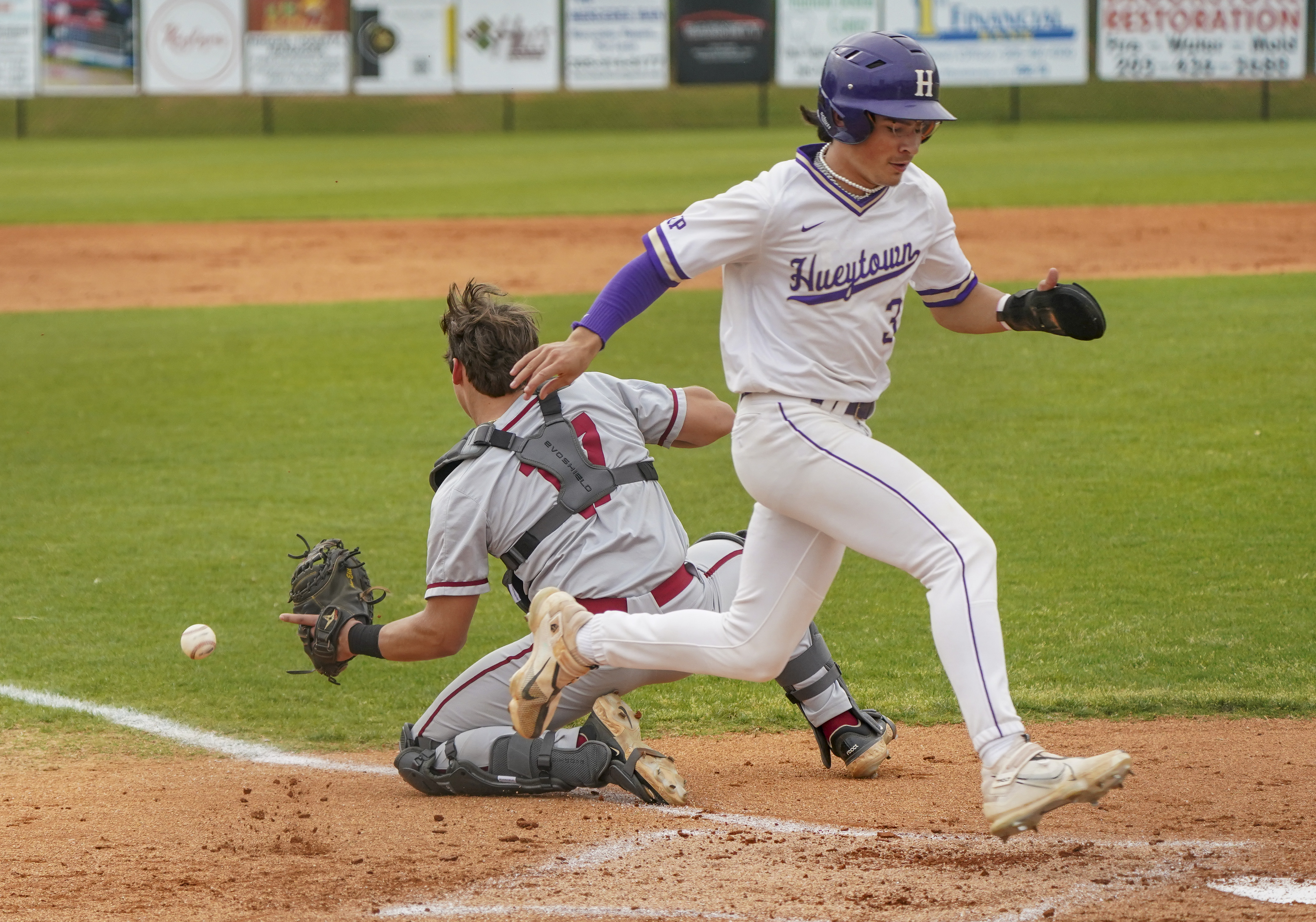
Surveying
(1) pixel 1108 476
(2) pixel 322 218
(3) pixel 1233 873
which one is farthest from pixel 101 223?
(3) pixel 1233 873

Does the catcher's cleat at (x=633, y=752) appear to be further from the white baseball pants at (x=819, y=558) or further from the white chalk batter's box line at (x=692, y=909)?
the white baseball pants at (x=819, y=558)

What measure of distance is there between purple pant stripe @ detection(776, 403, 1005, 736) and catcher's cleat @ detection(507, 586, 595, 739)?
0.78m

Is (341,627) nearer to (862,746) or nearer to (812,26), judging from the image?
(862,746)

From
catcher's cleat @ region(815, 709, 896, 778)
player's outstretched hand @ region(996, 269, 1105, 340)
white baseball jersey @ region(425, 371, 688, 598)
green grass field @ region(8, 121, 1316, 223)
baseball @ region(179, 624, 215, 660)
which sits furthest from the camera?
green grass field @ region(8, 121, 1316, 223)

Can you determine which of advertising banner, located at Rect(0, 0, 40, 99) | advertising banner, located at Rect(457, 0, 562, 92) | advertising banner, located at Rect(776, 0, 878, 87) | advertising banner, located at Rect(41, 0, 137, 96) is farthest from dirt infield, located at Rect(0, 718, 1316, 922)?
advertising banner, located at Rect(0, 0, 40, 99)

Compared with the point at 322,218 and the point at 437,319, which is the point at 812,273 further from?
the point at 322,218

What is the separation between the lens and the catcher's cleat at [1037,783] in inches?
126

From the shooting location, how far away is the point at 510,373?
376 cm

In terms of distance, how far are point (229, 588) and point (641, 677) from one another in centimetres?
300

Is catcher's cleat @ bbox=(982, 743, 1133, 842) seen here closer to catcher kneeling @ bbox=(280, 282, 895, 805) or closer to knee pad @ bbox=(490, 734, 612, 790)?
catcher kneeling @ bbox=(280, 282, 895, 805)

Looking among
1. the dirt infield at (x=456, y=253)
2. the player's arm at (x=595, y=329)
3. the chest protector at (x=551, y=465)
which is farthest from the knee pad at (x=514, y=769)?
the dirt infield at (x=456, y=253)

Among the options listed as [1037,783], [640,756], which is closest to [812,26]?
[640,756]

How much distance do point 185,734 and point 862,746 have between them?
7.29 ft

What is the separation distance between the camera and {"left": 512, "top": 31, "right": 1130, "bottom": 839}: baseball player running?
3.44 metres
